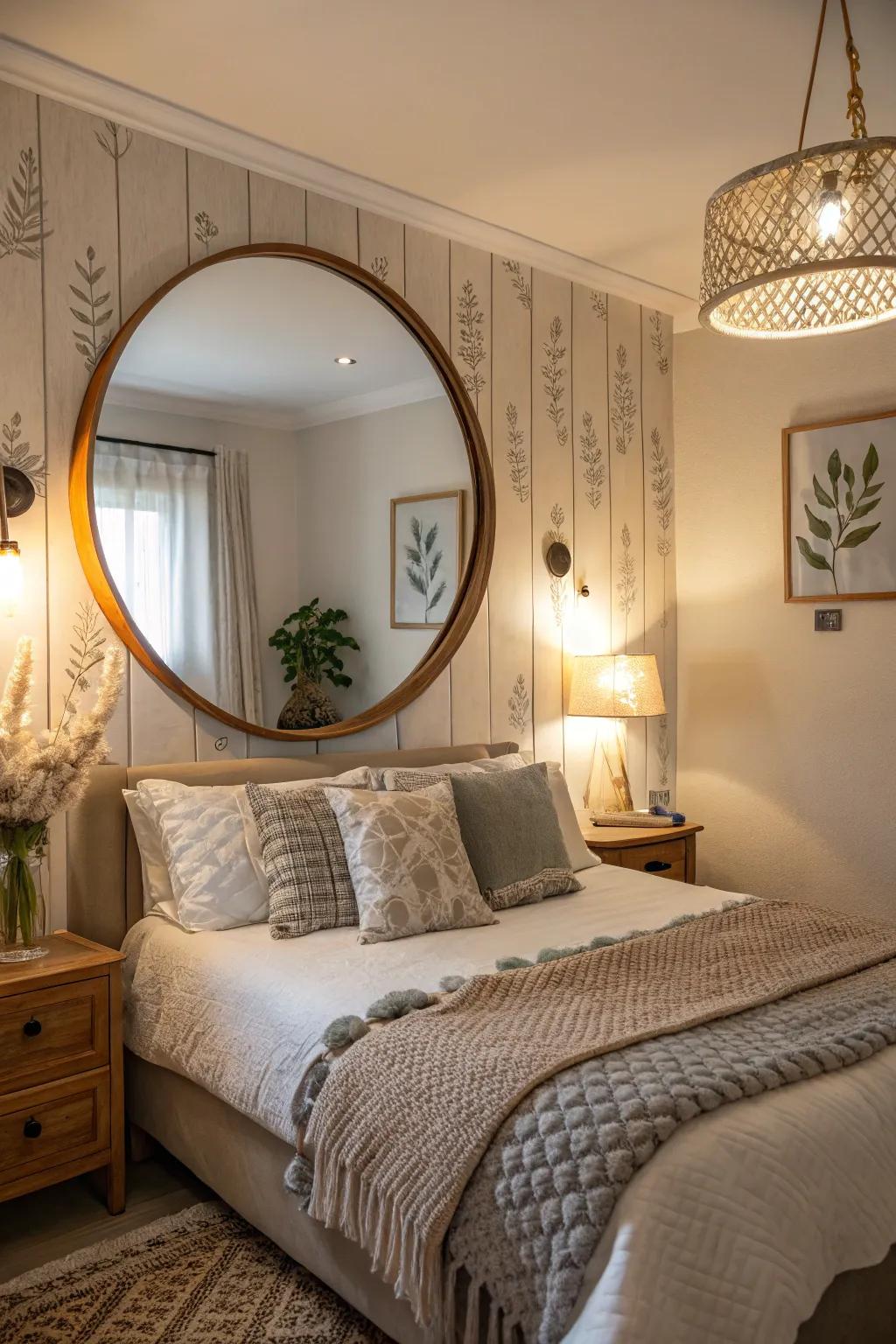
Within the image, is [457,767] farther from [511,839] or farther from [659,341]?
[659,341]

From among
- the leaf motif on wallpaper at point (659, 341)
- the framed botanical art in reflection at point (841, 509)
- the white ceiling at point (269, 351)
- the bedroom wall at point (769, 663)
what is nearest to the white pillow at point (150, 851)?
the white ceiling at point (269, 351)

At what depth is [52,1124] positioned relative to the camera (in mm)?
2242

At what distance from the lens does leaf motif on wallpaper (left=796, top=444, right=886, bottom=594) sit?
3803mm

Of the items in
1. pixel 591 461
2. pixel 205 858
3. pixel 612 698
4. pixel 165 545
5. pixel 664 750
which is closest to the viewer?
pixel 205 858

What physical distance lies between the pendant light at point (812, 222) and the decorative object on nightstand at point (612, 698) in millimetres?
1839

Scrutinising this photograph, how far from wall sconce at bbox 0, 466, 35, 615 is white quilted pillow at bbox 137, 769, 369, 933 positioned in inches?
22.3

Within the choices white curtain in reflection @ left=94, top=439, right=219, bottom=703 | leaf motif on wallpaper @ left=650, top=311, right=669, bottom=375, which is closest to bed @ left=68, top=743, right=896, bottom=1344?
white curtain in reflection @ left=94, top=439, right=219, bottom=703

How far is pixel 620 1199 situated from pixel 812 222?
1.61 m

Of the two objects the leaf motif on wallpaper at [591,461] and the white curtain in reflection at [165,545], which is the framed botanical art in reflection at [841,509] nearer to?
the leaf motif on wallpaper at [591,461]

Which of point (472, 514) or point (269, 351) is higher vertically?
point (269, 351)

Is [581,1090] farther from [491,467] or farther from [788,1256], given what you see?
[491,467]

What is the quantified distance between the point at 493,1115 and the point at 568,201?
2.88m

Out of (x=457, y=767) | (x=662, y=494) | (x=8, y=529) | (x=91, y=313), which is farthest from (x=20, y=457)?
(x=662, y=494)

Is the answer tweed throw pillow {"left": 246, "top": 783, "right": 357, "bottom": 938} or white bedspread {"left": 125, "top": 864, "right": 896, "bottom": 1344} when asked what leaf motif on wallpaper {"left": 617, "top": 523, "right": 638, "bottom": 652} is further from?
white bedspread {"left": 125, "top": 864, "right": 896, "bottom": 1344}
